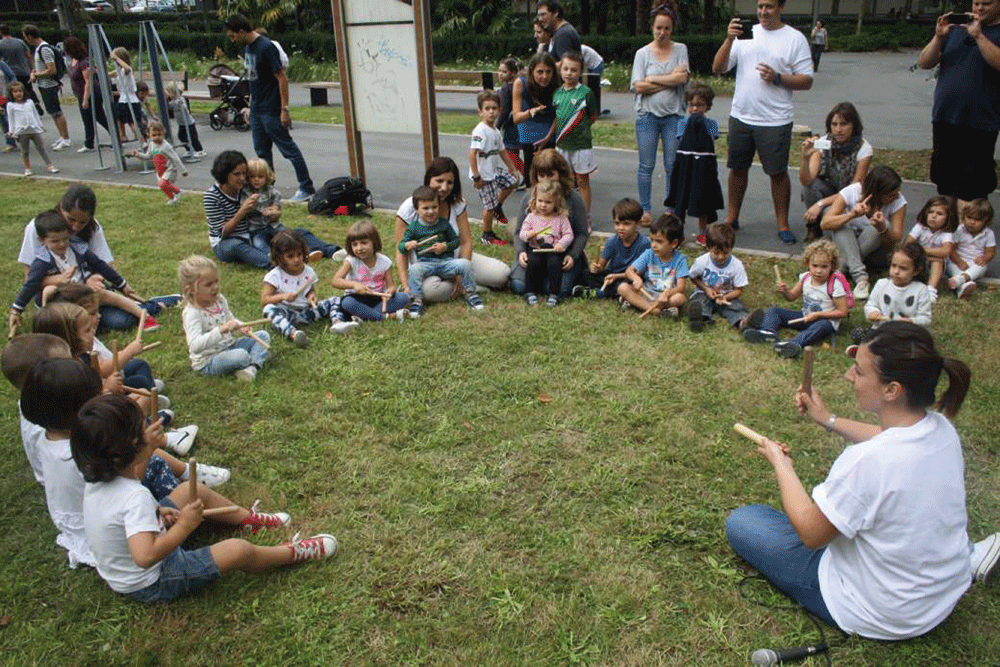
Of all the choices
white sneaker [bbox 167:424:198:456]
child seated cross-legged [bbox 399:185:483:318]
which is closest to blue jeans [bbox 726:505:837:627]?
white sneaker [bbox 167:424:198:456]

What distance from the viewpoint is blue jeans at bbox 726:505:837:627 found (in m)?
2.79

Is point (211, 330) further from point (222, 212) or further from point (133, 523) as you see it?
point (222, 212)

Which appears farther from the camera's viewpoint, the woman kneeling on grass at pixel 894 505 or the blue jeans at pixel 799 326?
the blue jeans at pixel 799 326

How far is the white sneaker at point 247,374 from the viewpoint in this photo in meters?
4.63

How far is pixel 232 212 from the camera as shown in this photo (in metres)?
6.80

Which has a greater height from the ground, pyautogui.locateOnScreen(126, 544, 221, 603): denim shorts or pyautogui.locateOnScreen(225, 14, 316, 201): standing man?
pyautogui.locateOnScreen(225, 14, 316, 201): standing man

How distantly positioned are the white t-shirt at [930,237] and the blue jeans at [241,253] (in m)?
5.16

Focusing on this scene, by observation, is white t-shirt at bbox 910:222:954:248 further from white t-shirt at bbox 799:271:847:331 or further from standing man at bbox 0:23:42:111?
standing man at bbox 0:23:42:111

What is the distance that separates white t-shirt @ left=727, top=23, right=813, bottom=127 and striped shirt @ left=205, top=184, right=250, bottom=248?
4.39m

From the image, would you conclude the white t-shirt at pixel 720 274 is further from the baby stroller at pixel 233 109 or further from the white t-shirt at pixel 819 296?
the baby stroller at pixel 233 109

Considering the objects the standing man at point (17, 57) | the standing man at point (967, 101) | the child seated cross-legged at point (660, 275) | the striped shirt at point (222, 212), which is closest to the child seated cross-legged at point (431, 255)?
the child seated cross-legged at point (660, 275)

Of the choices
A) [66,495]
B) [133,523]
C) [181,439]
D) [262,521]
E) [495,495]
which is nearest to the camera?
[133,523]

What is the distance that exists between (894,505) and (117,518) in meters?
2.55

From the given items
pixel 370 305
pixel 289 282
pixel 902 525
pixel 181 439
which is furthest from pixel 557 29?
pixel 902 525
